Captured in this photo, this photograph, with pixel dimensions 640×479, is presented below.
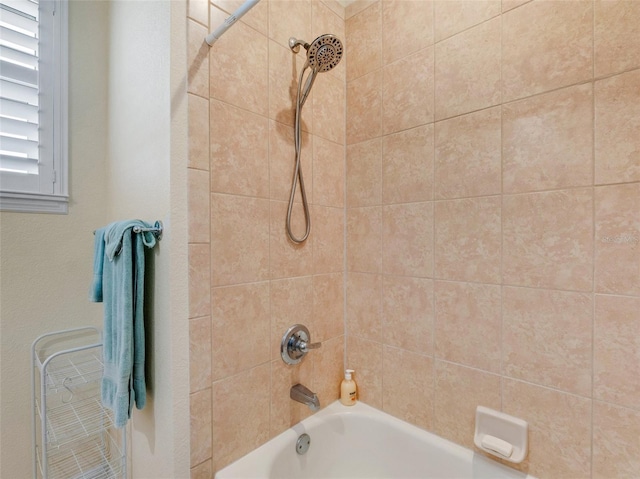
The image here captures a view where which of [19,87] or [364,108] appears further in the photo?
[364,108]

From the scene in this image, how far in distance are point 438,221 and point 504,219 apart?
0.75 ft

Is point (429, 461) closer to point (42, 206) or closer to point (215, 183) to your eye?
point (215, 183)

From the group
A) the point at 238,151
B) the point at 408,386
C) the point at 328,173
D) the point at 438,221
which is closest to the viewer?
the point at 238,151

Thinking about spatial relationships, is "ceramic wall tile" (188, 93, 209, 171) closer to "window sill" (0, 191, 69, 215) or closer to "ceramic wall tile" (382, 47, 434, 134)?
"ceramic wall tile" (382, 47, 434, 134)

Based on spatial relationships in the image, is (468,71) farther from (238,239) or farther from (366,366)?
(366,366)

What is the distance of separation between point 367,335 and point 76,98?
5.84ft

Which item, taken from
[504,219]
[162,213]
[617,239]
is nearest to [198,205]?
[162,213]

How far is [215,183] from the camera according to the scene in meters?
1.02

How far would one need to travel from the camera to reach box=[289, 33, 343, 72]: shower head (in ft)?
3.41

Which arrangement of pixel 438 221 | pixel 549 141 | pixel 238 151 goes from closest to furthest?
pixel 549 141 < pixel 238 151 < pixel 438 221

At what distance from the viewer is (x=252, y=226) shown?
44.6 inches

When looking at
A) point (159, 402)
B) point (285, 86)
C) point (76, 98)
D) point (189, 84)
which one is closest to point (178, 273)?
point (159, 402)

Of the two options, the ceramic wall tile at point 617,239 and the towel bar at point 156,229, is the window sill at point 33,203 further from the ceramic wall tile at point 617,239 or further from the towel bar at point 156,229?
the ceramic wall tile at point 617,239

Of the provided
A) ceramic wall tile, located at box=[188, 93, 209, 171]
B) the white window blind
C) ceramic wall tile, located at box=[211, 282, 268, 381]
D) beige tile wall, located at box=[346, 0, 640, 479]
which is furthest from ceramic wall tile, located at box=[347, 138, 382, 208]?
the white window blind
